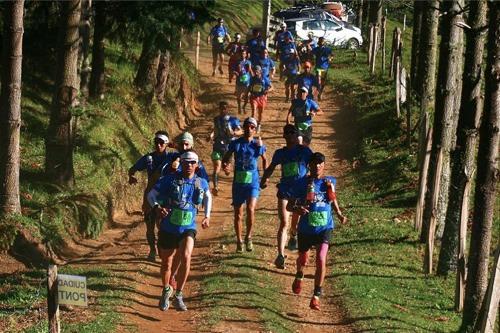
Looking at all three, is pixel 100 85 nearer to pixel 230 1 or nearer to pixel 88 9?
pixel 88 9

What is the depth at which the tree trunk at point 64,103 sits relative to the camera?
1788cm

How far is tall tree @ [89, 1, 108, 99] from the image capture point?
76.5ft

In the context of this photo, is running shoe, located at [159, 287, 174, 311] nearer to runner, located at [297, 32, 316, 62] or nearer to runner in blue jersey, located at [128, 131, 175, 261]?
runner in blue jersey, located at [128, 131, 175, 261]

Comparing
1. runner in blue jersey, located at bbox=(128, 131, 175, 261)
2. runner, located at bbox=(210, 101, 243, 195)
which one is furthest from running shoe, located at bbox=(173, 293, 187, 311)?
runner, located at bbox=(210, 101, 243, 195)

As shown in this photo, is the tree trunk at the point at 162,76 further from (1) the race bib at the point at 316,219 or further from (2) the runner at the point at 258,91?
(1) the race bib at the point at 316,219

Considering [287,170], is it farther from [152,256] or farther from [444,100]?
[444,100]

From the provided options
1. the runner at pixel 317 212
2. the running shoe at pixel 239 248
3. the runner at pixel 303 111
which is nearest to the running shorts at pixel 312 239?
the runner at pixel 317 212

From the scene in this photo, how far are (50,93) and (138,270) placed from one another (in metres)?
9.65

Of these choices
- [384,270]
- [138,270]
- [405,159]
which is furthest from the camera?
[405,159]

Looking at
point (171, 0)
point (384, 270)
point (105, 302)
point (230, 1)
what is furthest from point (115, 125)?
point (230, 1)

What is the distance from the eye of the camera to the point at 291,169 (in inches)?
597

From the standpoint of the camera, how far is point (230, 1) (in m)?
53.4

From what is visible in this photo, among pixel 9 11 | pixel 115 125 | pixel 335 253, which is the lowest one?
pixel 335 253

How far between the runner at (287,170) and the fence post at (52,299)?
593 cm
